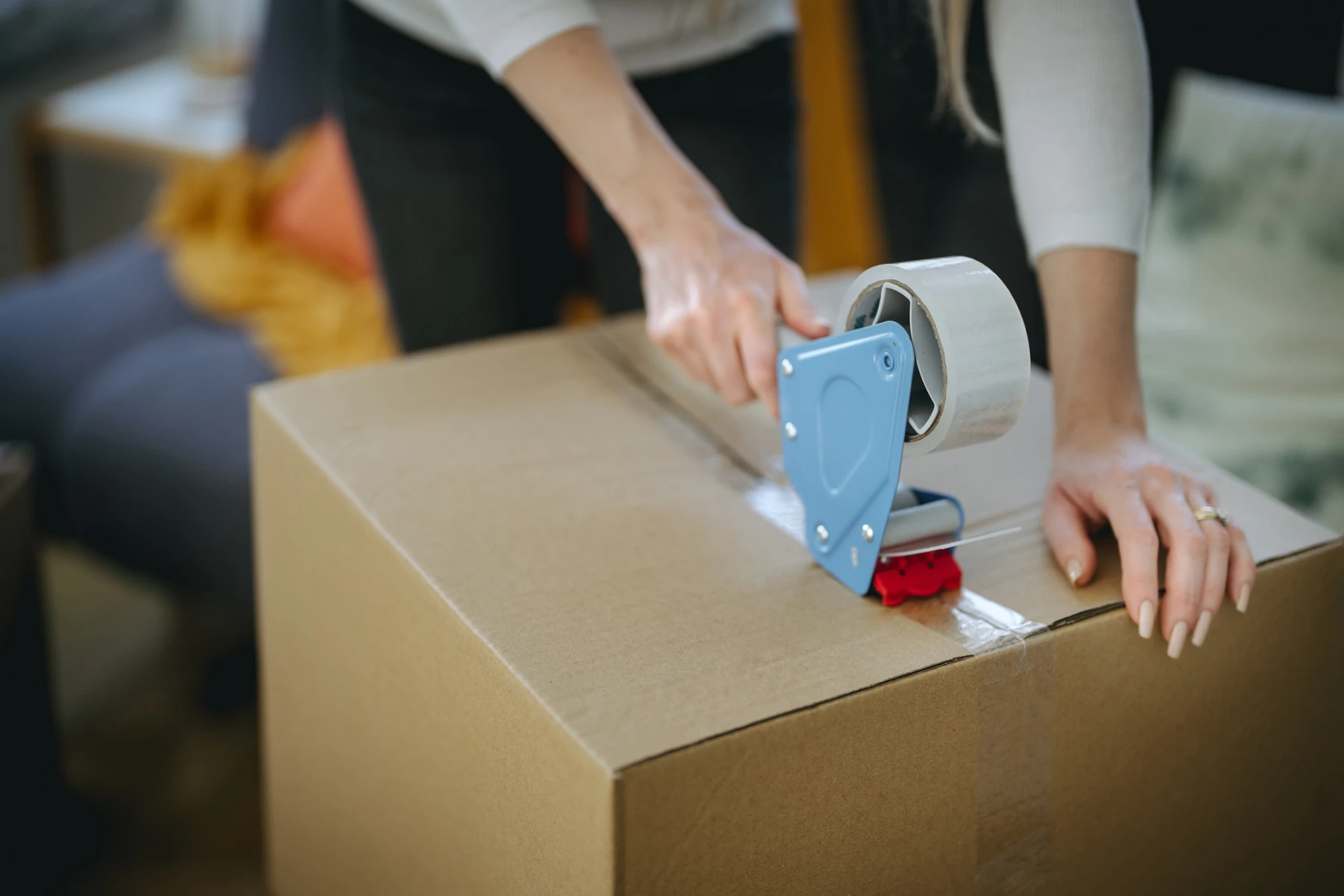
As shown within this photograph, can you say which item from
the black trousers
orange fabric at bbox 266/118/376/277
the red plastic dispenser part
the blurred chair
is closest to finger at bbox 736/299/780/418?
the red plastic dispenser part

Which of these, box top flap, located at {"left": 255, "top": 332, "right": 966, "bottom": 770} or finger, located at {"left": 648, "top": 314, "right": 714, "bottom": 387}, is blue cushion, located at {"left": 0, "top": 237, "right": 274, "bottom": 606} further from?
finger, located at {"left": 648, "top": 314, "right": 714, "bottom": 387}

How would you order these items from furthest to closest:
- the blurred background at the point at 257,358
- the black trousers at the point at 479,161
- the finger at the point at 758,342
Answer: the blurred background at the point at 257,358
the black trousers at the point at 479,161
the finger at the point at 758,342

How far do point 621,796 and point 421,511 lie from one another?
0.25 m

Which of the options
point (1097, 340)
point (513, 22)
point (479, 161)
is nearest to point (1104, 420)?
point (1097, 340)

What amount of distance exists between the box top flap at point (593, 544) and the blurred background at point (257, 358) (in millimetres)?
322

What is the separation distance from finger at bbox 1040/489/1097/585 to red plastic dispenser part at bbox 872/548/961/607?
6 cm

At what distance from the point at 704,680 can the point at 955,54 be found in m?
0.42

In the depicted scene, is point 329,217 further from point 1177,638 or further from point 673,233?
point 1177,638

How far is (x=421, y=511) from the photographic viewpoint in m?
0.67

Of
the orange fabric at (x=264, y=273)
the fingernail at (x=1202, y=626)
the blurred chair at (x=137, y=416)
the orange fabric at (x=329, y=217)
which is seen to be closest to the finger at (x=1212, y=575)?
the fingernail at (x=1202, y=626)

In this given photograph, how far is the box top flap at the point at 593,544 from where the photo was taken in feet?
1.72

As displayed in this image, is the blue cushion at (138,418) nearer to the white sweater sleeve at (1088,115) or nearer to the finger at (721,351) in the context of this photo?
the finger at (721,351)

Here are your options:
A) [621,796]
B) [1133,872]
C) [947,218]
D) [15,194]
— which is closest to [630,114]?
[621,796]

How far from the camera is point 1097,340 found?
668mm
